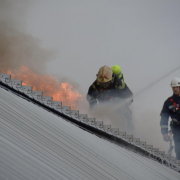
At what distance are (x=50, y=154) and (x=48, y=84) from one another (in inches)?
523

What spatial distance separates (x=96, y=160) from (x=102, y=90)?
7.14 m

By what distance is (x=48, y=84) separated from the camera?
728 inches

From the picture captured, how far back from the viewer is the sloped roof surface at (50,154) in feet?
13.7

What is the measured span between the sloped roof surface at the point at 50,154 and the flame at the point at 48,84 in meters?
10.3

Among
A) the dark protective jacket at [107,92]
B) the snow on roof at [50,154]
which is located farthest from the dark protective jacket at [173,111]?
the snow on roof at [50,154]

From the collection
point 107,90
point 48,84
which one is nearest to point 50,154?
point 107,90

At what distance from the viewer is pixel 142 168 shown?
25.6 feet

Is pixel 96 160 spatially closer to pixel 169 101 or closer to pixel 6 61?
pixel 169 101

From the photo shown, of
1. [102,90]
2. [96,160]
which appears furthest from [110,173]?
[102,90]

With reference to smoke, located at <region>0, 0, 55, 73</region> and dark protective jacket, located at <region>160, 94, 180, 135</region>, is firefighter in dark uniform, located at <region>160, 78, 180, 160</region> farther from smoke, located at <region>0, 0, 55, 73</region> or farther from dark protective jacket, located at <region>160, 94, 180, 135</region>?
smoke, located at <region>0, 0, 55, 73</region>

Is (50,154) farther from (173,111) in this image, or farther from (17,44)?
(17,44)

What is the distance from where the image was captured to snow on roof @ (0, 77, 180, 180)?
13.7ft

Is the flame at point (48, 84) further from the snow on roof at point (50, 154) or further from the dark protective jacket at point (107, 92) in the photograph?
the snow on roof at point (50, 154)

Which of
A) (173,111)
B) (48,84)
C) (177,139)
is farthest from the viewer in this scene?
(48,84)
